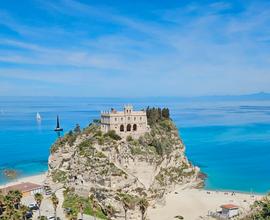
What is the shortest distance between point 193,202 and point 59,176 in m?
26.8

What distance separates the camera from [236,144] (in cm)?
14712

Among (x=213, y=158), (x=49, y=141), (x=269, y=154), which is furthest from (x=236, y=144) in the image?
(x=49, y=141)

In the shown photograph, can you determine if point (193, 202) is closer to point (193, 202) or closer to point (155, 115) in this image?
point (193, 202)

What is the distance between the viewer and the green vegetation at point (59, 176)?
74.1m

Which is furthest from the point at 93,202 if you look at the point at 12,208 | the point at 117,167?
the point at 12,208

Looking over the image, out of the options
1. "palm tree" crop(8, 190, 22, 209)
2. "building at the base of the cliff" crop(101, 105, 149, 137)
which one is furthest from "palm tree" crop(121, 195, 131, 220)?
"palm tree" crop(8, 190, 22, 209)

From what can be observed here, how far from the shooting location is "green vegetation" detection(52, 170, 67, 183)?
243ft

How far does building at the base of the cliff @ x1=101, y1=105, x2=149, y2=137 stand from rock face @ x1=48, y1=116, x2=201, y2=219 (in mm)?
1610

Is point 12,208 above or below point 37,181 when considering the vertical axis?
above

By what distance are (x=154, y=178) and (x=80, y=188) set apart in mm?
14287

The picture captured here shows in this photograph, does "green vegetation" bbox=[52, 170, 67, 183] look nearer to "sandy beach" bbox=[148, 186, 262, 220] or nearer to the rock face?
the rock face

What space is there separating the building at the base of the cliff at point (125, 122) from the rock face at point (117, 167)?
1610mm

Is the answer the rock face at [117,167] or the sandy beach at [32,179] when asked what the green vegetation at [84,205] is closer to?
the rock face at [117,167]

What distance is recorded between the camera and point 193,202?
71.2 meters
